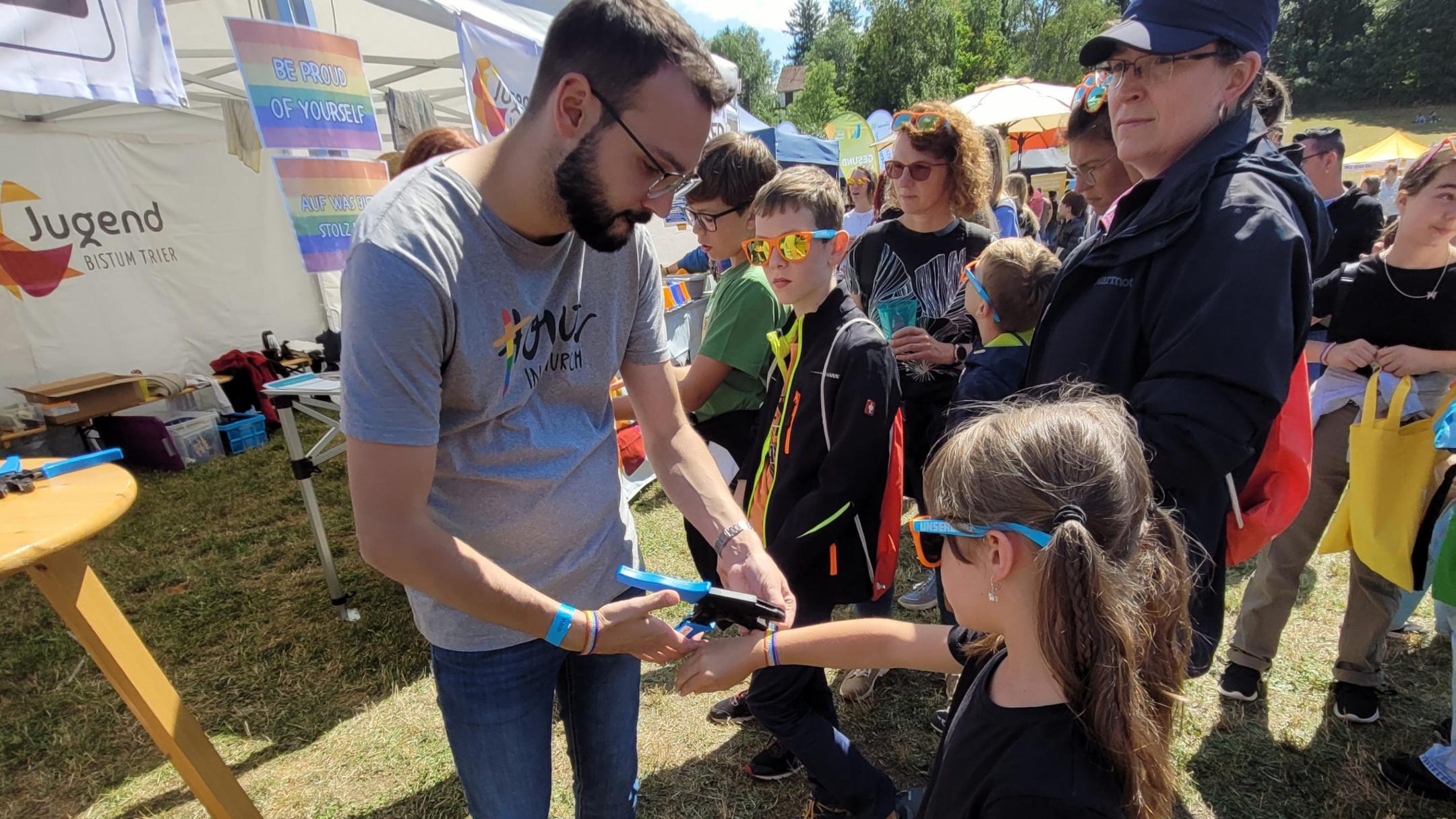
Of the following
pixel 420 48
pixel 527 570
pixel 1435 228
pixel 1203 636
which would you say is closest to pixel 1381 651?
pixel 1435 228

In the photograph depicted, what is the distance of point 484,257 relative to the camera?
46.5 inches

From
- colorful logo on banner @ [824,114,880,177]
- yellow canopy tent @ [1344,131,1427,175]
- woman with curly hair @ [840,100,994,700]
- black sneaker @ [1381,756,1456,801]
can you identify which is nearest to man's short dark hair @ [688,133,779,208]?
woman with curly hair @ [840,100,994,700]

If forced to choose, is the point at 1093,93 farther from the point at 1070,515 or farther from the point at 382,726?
the point at 382,726

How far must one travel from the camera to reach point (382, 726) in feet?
9.53

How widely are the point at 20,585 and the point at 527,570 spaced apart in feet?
16.3

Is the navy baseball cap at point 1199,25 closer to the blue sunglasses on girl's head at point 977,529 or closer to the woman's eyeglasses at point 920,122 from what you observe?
the blue sunglasses on girl's head at point 977,529

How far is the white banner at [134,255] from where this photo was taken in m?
6.04

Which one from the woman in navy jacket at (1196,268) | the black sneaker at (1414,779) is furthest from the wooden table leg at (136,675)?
the black sneaker at (1414,779)

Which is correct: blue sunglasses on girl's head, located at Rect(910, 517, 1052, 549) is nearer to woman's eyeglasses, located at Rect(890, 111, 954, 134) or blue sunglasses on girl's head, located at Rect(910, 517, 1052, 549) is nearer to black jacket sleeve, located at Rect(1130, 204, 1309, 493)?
black jacket sleeve, located at Rect(1130, 204, 1309, 493)

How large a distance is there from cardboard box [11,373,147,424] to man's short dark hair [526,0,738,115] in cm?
695

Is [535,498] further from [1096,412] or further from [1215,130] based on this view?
[1215,130]

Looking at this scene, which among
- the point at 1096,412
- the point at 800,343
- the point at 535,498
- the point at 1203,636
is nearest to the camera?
the point at 1096,412

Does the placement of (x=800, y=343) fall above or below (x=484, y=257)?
below

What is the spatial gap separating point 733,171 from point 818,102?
46.6 metres
